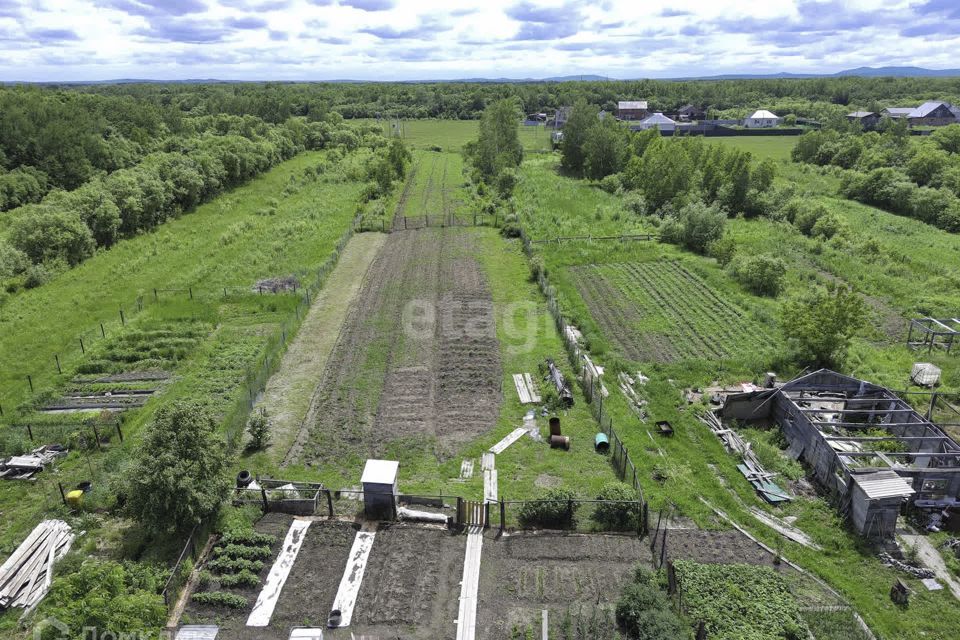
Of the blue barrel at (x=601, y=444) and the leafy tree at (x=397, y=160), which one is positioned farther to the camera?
the leafy tree at (x=397, y=160)

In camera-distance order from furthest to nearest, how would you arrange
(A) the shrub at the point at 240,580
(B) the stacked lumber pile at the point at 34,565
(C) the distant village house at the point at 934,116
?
1. (C) the distant village house at the point at 934,116
2. (A) the shrub at the point at 240,580
3. (B) the stacked lumber pile at the point at 34,565

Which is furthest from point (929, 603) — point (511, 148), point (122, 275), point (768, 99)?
point (768, 99)

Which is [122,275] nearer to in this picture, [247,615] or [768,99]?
[247,615]

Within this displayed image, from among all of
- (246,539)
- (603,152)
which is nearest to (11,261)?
(246,539)

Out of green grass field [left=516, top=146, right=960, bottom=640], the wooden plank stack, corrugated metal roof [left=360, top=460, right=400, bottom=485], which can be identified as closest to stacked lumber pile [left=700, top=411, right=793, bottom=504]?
green grass field [left=516, top=146, right=960, bottom=640]

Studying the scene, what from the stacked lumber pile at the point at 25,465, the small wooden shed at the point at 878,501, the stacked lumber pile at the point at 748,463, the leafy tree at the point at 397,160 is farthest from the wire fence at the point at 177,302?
the leafy tree at the point at 397,160

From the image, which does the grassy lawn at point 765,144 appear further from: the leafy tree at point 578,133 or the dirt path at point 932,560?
the dirt path at point 932,560
